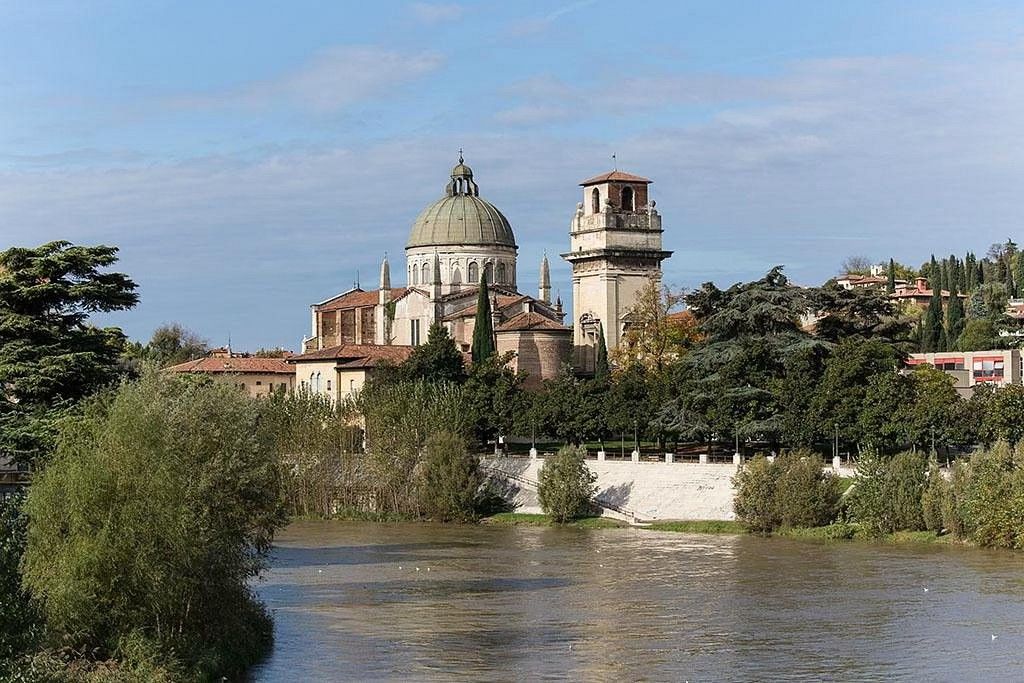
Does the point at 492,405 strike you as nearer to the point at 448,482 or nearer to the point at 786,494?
the point at 448,482

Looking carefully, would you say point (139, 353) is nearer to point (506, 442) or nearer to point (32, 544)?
point (506, 442)

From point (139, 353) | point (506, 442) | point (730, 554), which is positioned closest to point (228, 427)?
point (730, 554)

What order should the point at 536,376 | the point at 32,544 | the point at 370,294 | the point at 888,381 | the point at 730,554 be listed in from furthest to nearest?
1. the point at 370,294
2. the point at 536,376
3. the point at 888,381
4. the point at 730,554
5. the point at 32,544

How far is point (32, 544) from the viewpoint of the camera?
24344mm

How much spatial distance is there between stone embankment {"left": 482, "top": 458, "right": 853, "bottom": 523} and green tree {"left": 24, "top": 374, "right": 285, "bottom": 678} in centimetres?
2540

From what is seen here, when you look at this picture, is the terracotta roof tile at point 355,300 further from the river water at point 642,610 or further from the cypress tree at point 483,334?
the river water at point 642,610

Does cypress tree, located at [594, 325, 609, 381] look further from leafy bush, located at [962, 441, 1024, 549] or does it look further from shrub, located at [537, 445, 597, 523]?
leafy bush, located at [962, 441, 1024, 549]

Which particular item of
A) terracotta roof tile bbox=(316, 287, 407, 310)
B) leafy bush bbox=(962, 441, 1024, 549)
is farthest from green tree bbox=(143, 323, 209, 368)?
leafy bush bbox=(962, 441, 1024, 549)

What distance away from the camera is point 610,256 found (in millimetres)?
79688

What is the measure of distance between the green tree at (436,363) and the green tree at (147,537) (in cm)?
3863

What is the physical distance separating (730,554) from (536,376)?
118 ft

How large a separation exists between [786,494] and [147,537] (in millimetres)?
26639

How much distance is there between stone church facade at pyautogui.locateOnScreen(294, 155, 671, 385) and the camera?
7956 cm

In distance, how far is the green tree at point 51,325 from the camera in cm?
3397
